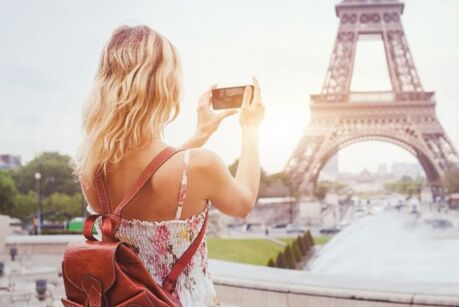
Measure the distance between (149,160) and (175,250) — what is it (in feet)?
0.56

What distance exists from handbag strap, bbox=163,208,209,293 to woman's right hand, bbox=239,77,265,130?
212 millimetres

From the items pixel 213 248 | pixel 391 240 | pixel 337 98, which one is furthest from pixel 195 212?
pixel 337 98

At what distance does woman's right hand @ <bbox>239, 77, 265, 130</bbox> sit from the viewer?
1289 mm

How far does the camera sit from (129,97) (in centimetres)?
117

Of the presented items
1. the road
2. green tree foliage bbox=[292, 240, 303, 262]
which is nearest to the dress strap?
the road

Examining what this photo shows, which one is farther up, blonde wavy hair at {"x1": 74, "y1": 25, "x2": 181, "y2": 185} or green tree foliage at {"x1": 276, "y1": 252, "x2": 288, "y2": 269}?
blonde wavy hair at {"x1": 74, "y1": 25, "x2": 181, "y2": 185}

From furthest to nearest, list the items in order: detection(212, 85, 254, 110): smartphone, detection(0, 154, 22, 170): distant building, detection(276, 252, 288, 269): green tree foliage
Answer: detection(0, 154, 22, 170): distant building
detection(276, 252, 288, 269): green tree foliage
detection(212, 85, 254, 110): smartphone

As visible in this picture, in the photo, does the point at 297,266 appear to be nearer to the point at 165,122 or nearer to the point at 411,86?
the point at 165,122

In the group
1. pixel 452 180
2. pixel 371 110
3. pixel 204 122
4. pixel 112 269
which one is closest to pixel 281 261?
pixel 204 122

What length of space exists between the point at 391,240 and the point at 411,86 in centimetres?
1138

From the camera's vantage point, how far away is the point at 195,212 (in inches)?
48.0

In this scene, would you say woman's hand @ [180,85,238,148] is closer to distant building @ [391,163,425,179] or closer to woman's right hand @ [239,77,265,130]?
woman's right hand @ [239,77,265,130]

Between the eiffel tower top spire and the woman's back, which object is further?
the eiffel tower top spire

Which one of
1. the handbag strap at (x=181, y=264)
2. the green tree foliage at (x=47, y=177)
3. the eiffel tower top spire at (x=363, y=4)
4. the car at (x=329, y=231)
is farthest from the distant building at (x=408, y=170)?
the handbag strap at (x=181, y=264)
